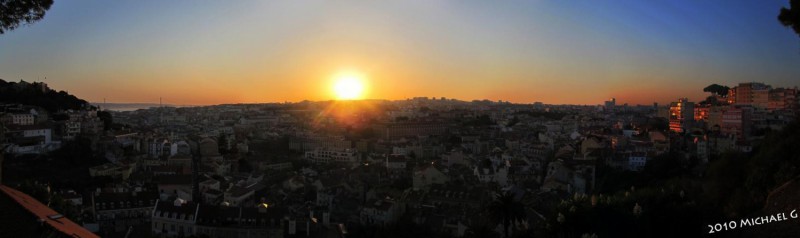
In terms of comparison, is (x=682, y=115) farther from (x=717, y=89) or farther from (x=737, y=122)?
(x=717, y=89)

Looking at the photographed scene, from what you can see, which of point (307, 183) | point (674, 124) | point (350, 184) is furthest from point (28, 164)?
point (674, 124)

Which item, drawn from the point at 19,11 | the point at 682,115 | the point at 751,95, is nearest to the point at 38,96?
the point at 19,11

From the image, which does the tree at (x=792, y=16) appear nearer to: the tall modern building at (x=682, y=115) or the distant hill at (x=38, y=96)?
the tall modern building at (x=682, y=115)


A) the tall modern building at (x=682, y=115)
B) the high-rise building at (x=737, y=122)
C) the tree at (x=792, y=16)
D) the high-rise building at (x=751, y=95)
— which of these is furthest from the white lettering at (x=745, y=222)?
the high-rise building at (x=751, y=95)

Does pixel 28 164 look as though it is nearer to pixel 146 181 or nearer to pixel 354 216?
pixel 146 181

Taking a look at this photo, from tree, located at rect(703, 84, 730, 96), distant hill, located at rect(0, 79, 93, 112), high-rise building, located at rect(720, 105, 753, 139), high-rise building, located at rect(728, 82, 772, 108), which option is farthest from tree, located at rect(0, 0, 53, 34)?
tree, located at rect(703, 84, 730, 96)
